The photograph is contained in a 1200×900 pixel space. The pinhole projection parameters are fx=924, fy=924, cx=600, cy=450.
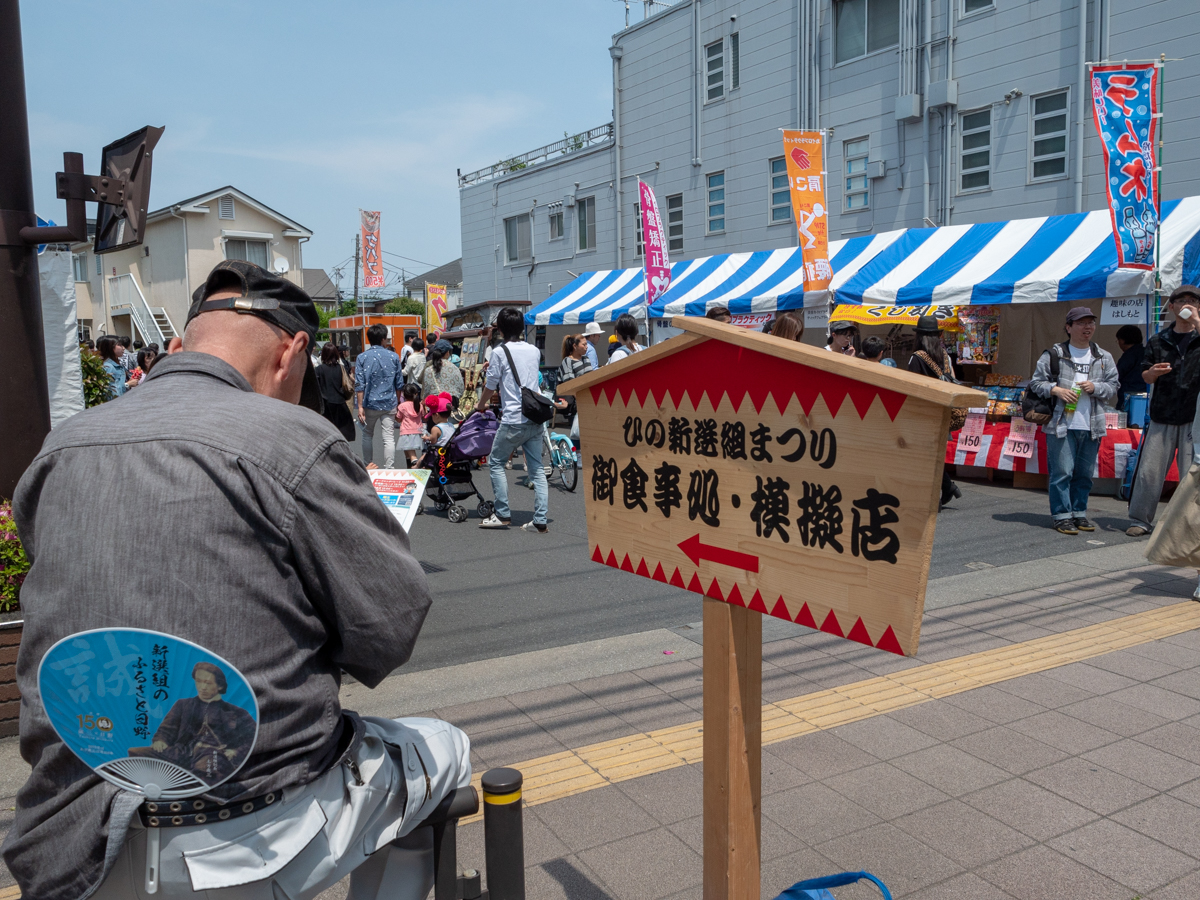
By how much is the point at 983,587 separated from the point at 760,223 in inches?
579

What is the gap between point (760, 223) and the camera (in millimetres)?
19781

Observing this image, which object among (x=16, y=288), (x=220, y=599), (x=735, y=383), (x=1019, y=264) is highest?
(x=1019, y=264)

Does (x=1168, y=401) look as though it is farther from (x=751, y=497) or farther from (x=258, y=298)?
(x=258, y=298)

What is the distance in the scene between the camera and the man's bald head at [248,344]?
5.82 ft

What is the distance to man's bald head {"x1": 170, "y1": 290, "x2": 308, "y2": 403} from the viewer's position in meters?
1.77

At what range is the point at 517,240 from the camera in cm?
2814

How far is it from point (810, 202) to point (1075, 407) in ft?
17.7

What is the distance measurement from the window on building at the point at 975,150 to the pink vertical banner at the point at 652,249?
233 inches

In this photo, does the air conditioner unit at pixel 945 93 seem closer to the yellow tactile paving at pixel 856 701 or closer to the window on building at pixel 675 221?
the window on building at pixel 675 221

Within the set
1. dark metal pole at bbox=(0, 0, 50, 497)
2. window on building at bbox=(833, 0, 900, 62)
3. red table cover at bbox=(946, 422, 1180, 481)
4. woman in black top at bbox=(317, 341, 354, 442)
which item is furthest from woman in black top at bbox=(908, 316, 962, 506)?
window on building at bbox=(833, 0, 900, 62)

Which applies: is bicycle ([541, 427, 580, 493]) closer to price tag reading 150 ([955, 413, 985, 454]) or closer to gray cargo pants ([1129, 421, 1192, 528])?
price tag reading 150 ([955, 413, 985, 454])

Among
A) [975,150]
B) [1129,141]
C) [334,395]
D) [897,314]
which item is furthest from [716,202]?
[334,395]

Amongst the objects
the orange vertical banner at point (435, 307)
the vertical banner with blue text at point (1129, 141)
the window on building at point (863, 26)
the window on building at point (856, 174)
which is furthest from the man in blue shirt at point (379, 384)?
the orange vertical banner at point (435, 307)

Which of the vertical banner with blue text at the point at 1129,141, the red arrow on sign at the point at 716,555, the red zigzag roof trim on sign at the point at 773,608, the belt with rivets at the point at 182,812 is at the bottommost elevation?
the belt with rivets at the point at 182,812
